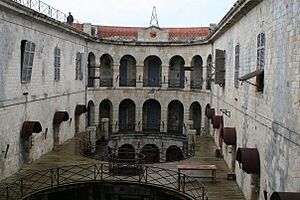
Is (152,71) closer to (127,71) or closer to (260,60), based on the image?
(127,71)

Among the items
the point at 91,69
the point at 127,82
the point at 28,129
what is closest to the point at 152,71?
the point at 127,82

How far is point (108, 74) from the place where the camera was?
35406mm

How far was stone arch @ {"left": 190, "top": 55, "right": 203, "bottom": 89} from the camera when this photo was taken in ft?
112

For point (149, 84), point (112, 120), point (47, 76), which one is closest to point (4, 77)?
point (47, 76)

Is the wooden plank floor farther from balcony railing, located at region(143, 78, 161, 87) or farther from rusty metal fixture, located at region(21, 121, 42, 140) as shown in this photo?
balcony railing, located at region(143, 78, 161, 87)

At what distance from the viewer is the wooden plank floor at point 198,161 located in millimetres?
16125

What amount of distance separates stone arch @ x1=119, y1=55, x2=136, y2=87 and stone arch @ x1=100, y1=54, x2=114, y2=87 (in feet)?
3.23

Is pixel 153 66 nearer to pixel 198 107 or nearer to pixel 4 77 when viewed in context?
pixel 198 107

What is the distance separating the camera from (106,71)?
35406mm

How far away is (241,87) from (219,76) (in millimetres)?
5773

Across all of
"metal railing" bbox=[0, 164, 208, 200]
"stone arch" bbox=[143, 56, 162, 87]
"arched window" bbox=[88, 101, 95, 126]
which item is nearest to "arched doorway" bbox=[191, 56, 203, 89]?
"stone arch" bbox=[143, 56, 162, 87]

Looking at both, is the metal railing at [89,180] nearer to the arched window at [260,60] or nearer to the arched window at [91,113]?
the arched window at [260,60]

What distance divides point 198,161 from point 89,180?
6599 millimetres

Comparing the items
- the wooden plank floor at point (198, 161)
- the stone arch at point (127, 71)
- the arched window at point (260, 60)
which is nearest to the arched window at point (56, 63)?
the wooden plank floor at point (198, 161)
